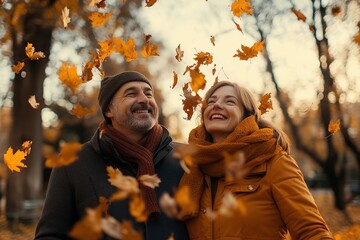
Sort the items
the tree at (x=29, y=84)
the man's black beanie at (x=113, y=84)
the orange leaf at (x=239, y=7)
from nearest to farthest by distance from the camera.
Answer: the orange leaf at (x=239, y=7), the man's black beanie at (x=113, y=84), the tree at (x=29, y=84)

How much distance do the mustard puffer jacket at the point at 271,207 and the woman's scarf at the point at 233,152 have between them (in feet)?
0.16

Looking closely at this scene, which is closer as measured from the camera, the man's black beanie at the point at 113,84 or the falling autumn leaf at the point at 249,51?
the falling autumn leaf at the point at 249,51

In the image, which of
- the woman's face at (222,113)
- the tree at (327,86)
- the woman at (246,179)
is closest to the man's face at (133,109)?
the woman at (246,179)

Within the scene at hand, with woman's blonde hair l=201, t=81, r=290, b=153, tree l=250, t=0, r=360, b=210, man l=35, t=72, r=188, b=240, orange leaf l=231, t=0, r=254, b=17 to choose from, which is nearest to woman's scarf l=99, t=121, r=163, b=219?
man l=35, t=72, r=188, b=240

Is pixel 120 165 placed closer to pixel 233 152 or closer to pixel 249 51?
pixel 233 152

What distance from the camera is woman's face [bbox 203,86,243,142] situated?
2.76m

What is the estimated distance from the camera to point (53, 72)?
44.1ft

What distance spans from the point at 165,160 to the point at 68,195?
2.27 feet

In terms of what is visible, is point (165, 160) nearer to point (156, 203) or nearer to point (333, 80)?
point (156, 203)

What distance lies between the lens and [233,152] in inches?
104

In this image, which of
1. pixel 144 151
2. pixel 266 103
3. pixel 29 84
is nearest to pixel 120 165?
pixel 144 151

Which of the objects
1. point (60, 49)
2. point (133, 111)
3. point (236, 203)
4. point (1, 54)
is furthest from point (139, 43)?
point (236, 203)

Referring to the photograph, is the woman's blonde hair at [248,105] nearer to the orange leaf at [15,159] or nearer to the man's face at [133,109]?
the man's face at [133,109]

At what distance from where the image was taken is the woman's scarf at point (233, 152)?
8.55ft
